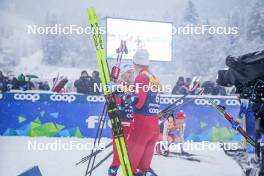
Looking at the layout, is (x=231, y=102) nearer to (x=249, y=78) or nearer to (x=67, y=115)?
(x=249, y=78)

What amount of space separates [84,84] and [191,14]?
49.7 inches

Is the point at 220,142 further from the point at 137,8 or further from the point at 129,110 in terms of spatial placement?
the point at 137,8

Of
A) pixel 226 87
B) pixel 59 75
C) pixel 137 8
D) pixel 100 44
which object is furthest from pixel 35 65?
pixel 226 87

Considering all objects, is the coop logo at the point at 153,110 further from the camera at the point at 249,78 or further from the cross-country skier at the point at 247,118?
the cross-country skier at the point at 247,118

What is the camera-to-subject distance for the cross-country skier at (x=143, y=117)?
343cm

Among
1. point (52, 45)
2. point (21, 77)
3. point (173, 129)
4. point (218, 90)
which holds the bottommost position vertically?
point (173, 129)

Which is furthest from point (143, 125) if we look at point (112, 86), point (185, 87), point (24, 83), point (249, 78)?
point (24, 83)

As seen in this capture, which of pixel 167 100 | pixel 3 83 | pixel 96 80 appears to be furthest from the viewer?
pixel 167 100

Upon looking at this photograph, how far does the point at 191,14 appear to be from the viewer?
3617mm

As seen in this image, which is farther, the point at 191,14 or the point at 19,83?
the point at 191,14

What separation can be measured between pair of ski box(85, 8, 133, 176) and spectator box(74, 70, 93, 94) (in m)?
0.12

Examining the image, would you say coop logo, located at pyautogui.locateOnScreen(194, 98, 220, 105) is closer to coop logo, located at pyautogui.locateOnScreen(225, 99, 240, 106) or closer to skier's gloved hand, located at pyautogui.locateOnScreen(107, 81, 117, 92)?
coop logo, located at pyautogui.locateOnScreen(225, 99, 240, 106)

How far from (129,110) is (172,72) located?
0.56 meters

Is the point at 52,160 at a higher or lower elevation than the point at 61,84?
lower
